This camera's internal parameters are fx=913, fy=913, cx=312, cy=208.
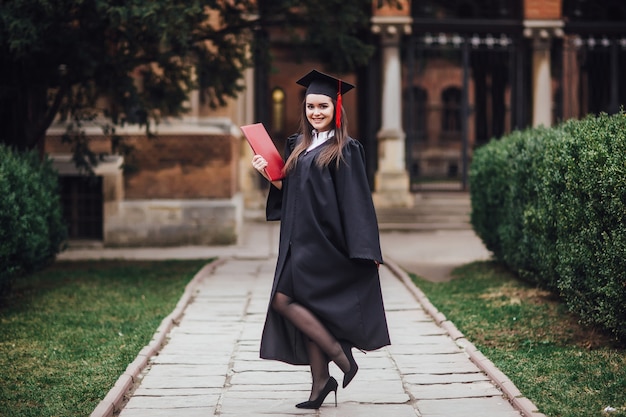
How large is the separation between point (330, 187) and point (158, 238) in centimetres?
981

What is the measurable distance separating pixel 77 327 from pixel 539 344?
4112mm

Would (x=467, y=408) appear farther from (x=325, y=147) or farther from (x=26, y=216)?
(x=26, y=216)

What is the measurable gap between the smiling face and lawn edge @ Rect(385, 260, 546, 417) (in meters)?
2.08

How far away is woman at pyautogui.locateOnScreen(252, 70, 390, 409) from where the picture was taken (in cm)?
539

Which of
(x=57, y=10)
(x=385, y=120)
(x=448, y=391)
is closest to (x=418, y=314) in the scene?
(x=448, y=391)

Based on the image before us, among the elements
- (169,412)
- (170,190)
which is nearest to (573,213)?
(169,412)

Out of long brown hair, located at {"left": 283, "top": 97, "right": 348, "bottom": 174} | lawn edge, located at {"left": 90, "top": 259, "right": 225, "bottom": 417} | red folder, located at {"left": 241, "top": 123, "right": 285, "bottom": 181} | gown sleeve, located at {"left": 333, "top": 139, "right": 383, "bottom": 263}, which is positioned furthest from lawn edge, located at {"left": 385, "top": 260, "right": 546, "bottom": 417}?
lawn edge, located at {"left": 90, "top": 259, "right": 225, "bottom": 417}

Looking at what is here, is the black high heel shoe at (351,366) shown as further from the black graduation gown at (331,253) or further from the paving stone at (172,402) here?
the paving stone at (172,402)

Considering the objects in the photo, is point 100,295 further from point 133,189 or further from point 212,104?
point 133,189

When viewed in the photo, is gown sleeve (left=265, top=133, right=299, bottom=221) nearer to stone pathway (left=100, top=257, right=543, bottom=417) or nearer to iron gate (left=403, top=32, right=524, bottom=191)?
stone pathway (left=100, top=257, right=543, bottom=417)

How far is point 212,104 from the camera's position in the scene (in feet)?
41.1

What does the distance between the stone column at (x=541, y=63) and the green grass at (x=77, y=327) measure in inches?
413

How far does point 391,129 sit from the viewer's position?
19.8m

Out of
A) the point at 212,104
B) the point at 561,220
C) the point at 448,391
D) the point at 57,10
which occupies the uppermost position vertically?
the point at 57,10
